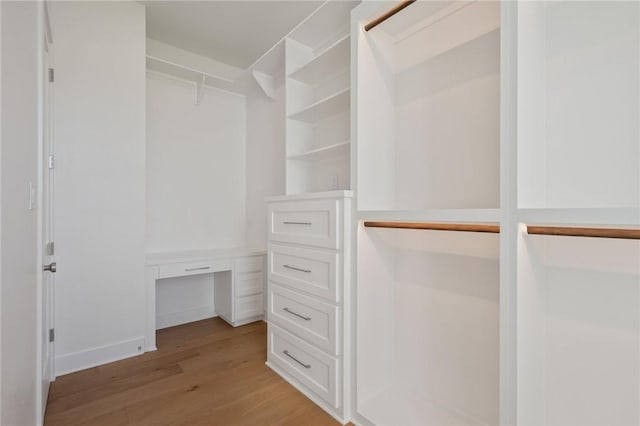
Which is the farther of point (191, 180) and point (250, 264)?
point (191, 180)

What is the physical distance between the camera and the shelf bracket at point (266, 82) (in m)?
2.77

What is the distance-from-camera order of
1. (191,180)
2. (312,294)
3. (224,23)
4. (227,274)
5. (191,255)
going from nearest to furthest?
(312,294) → (224,23) → (191,255) → (227,274) → (191,180)

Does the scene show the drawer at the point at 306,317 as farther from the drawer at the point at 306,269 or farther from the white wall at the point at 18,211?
the white wall at the point at 18,211

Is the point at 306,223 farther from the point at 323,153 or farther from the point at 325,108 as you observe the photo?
the point at 325,108

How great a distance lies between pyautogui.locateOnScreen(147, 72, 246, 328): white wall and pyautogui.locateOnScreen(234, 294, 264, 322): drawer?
486 millimetres

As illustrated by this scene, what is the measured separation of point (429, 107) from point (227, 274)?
2.27 meters

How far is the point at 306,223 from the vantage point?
185 centimetres

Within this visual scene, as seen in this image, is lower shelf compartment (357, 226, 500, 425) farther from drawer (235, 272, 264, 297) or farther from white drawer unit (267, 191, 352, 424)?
drawer (235, 272, 264, 297)
